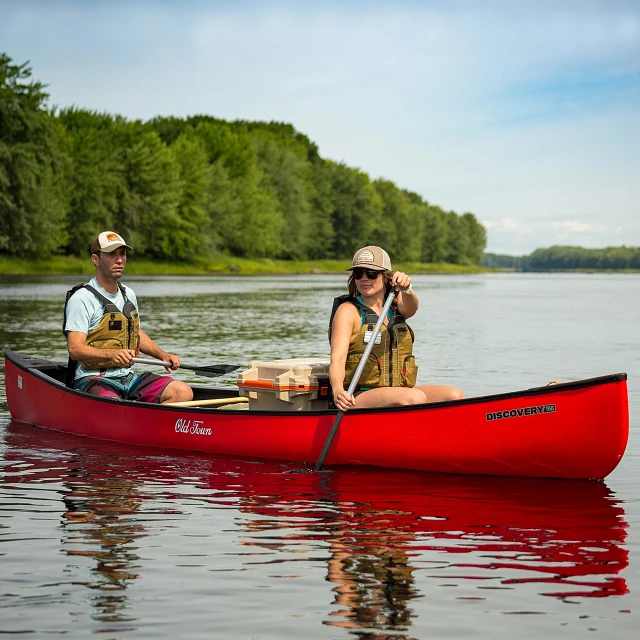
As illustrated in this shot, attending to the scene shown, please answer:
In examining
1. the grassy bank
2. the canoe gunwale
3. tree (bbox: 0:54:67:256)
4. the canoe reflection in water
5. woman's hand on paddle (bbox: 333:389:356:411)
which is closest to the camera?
the canoe reflection in water

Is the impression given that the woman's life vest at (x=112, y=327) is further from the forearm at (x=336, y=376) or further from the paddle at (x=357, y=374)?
the forearm at (x=336, y=376)

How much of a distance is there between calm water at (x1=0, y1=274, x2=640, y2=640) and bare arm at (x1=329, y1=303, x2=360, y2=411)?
2.21ft

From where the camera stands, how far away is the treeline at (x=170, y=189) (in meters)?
51.6

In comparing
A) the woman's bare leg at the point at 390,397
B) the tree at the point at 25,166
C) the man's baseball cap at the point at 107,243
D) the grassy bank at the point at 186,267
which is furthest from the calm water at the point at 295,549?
the grassy bank at the point at 186,267

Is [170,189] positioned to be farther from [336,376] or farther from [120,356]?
[336,376]

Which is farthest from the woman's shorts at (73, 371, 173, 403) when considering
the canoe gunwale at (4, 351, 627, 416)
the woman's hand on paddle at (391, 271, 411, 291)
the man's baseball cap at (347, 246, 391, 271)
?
the woman's hand on paddle at (391, 271, 411, 291)

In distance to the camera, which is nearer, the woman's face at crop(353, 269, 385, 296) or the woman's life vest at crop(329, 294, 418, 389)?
the woman's face at crop(353, 269, 385, 296)

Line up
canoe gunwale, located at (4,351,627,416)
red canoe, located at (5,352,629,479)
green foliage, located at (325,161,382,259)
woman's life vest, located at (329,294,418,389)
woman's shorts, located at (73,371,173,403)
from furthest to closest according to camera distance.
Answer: green foliage, located at (325,161,382,259) < woman's shorts, located at (73,371,173,403) < woman's life vest, located at (329,294,418,389) < red canoe, located at (5,352,629,479) < canoe gunwale, located at (4,351,627,416)

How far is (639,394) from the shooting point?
13516mm

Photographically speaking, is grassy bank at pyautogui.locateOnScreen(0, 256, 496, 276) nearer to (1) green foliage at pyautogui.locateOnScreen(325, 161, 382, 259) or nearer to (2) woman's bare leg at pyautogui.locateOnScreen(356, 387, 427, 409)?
(1) green foliage at pyautogui.locateOnScreen(325, 161, 382, 259)

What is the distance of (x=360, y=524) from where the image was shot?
6.75 meters

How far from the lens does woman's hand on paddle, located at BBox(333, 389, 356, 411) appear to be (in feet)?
26.4

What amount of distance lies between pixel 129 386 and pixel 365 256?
3068mm

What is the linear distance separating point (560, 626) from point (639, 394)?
366 inches
